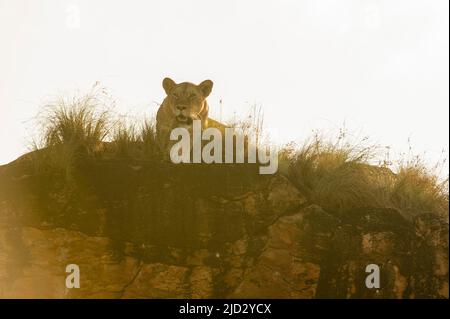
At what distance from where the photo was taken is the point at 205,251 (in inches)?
431

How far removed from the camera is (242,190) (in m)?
11.4

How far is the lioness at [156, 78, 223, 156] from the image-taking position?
1316cm

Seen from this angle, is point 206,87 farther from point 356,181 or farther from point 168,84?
point 356,181

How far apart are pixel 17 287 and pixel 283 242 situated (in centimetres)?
333

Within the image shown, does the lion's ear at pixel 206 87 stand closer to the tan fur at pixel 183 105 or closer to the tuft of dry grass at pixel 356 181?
the tan fur at pixel 183 105

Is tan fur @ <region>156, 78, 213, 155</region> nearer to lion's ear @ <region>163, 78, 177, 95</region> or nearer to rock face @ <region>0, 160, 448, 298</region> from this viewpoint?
lion's ear @ <region>163, 78, 177, 95</region>

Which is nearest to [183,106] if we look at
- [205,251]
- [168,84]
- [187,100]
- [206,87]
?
[187,100]

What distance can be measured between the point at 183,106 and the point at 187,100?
1.35 ft

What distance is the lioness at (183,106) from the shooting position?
13.2 metres

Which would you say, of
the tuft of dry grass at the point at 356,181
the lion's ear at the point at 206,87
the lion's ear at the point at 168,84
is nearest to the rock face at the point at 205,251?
the tuft of dry grass at the point at 356,181

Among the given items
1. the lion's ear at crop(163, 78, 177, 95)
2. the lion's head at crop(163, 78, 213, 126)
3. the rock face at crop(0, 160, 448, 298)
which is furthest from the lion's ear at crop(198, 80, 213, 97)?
the rock face at crop(0, 160, 448, 298)

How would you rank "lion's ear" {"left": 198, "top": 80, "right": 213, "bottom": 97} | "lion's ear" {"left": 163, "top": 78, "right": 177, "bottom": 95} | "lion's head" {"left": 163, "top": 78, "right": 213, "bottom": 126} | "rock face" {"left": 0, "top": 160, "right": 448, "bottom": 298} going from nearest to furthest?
"rock face" {"left": 0, "top": 160, "right": 448, "bottom": 298} < "lion's head" {"left": 163, "top": 78, "right": 213, "bottom": 126} < "lion's ear" {"left": 163, "top": 78, "right": 177, "bottom": 95} < "lion's ear" {"left": 198, "top": 80, "right": 213, "bottom": 97}
